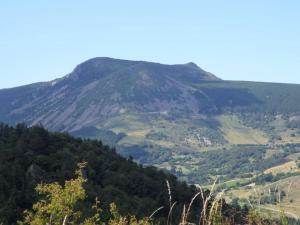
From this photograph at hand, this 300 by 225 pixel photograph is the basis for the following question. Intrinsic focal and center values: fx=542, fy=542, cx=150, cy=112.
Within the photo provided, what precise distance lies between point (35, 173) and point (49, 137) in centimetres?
2810

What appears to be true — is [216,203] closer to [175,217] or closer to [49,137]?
[175,217]

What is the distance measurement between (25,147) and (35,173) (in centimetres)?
1471

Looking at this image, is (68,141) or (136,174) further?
(68,141)

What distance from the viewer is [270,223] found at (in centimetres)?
1266

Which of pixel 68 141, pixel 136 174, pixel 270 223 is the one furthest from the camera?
pixel 68 141

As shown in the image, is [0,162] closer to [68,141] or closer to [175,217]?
[175,217]

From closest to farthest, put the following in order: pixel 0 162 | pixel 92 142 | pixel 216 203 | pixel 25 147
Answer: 1. pixel 216 203
2. pixel 0 162
3. pixel 25 147
4. pixel 92 142

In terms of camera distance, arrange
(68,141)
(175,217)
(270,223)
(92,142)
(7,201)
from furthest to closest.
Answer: (92,142) < (68,141) < (175,217) < (7,201) < (270,223)

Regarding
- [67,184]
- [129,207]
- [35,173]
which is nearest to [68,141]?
[35,173]

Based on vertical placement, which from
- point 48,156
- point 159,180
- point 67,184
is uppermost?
point 67,184

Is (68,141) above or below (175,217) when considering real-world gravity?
above

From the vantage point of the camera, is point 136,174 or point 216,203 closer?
point 216,203

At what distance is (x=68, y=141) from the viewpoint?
142 meters

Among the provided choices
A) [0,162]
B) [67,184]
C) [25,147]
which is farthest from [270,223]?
[25,147]
